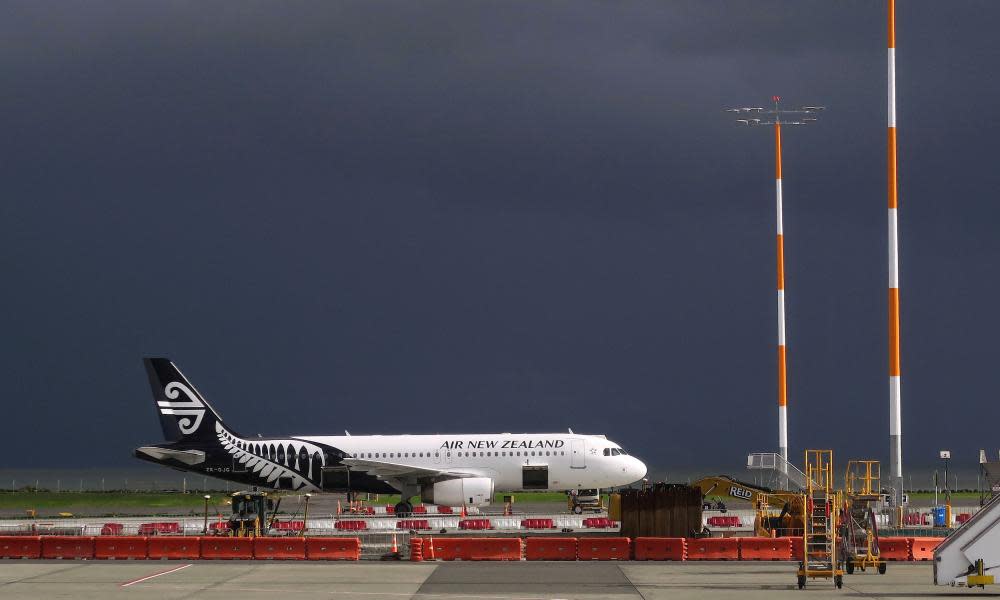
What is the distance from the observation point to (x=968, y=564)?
2703 cm

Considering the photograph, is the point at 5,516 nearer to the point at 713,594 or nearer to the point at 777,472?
the point at 777,472

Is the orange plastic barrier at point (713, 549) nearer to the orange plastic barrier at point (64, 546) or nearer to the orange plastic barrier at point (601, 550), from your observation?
the orange plastic barrier at point (601, 550)

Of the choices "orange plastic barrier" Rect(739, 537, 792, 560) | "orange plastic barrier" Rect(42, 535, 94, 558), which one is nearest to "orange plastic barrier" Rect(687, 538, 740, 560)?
"orange plastic barrier" Rect(739, 537, 792, 560)

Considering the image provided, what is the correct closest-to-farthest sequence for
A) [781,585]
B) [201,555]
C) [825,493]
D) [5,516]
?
1. [781,585]
2. [825,493]
3. [201,555]
4. [5,516]

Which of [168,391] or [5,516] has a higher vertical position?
[168,391]

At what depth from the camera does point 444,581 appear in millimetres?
31641

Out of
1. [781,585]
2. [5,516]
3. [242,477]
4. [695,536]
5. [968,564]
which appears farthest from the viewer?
[5,516]

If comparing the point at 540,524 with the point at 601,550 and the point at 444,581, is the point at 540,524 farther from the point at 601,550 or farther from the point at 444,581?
the point at 444,581

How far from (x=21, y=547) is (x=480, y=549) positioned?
46.6 ft

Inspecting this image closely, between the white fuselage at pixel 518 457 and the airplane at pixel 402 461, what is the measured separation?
0.15 feet

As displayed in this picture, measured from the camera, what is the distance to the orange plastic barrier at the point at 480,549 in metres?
38.1

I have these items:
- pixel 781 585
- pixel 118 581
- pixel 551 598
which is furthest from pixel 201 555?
pixel 781 585

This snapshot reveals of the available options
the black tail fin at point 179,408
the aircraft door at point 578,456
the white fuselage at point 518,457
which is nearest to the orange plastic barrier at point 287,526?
the white fuselage at point 518,457

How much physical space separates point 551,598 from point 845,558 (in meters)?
8.30
